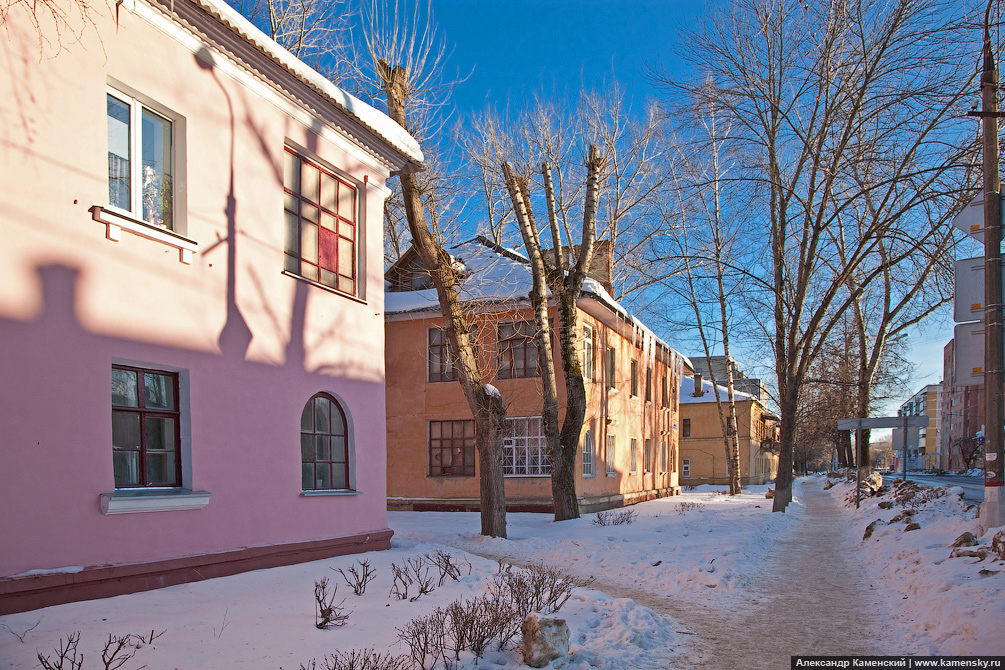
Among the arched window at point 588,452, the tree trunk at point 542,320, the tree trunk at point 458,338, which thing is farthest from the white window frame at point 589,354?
the tree trunk at point 458,338

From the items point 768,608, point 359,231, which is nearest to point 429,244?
point 359,231

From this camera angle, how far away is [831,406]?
3866 centimetres

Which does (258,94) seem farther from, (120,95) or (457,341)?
(457,341)

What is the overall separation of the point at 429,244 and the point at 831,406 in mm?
33228

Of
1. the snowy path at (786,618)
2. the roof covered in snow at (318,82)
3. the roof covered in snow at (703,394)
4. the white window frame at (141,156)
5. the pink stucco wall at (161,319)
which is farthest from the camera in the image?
the roof covered in snow at (703,394)

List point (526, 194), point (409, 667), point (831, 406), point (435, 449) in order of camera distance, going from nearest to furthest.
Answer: point (409, 667)
point (526, 194)
point (435, 449)
point (831, 406)

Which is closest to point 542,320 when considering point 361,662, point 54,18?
point 54,18

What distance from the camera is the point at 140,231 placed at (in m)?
6.90

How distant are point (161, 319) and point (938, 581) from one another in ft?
26.1

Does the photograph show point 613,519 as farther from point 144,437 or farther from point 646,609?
point 144,437

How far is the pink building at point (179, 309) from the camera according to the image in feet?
19.5

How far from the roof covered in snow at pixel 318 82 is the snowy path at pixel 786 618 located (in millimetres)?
7008

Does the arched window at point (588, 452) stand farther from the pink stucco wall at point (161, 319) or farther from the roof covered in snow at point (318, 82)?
the roof covered in snow at point (318, 82)

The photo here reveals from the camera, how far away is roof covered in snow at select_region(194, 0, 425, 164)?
791 centimetres
